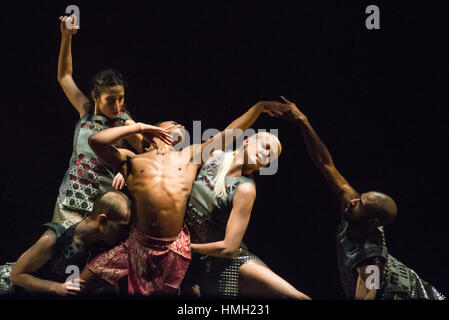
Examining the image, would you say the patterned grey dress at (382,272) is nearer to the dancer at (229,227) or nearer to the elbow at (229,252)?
the dancer at (229,227)

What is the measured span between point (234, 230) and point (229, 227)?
0.11ft

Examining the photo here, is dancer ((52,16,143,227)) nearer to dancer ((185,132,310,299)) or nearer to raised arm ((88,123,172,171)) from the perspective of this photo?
raised arm ((88,123,172,171))

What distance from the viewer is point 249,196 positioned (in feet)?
10.5

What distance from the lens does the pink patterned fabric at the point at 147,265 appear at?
309 cm

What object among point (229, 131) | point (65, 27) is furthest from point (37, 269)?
point (65, 27)

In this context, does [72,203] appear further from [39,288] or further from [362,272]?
[362,272]

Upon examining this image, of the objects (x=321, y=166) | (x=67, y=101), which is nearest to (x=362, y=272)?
(x=321, y=166)

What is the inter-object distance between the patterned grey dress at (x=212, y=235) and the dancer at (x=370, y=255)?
52cm

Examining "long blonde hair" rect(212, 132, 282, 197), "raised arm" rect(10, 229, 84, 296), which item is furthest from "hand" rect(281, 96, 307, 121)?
"raised arm" rect(10, 229, 84, 296)

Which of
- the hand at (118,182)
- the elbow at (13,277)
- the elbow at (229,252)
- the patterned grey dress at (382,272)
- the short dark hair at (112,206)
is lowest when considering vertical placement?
the patterned grey dress at (382,272)

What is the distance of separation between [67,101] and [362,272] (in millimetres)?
2106

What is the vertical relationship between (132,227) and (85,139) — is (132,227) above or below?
below

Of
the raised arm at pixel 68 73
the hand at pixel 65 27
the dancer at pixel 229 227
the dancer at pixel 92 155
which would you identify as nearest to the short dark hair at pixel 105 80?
the dancer at pixel 92 155
